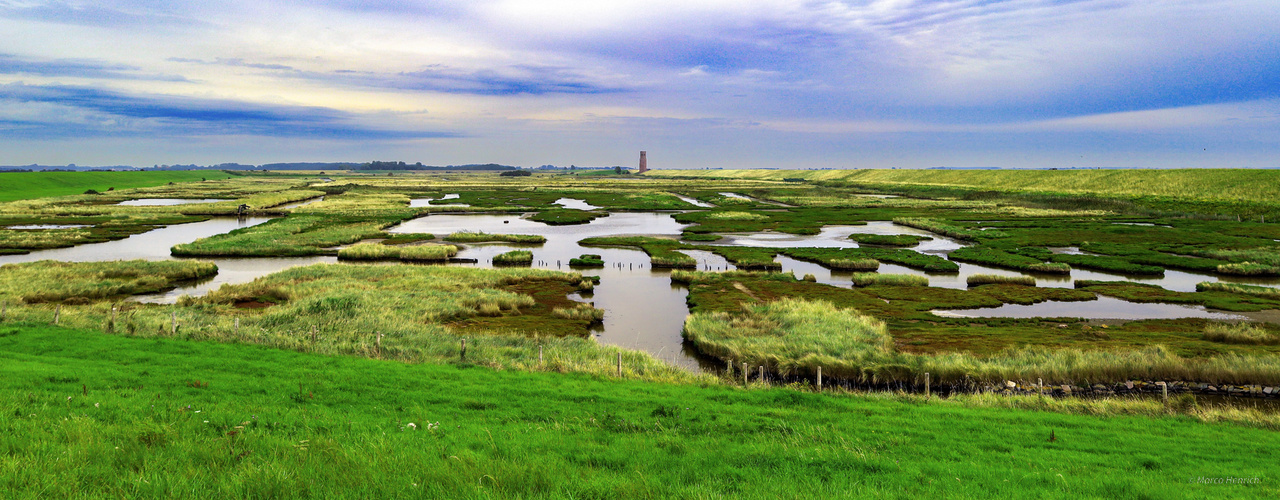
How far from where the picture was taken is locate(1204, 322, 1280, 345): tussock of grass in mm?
26128

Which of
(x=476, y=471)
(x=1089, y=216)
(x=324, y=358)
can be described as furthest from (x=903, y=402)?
(x=1089, y=216)

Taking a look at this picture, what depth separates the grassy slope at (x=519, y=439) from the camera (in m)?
8.00

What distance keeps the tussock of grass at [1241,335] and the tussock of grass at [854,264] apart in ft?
77.9

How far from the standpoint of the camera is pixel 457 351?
902 inches

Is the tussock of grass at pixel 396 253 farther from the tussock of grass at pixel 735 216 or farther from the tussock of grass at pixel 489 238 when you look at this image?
the tussock of grass at pixel 735 216

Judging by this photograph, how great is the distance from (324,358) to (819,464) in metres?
15.2

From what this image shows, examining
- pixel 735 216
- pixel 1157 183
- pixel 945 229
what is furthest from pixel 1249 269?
pixel 1157 183

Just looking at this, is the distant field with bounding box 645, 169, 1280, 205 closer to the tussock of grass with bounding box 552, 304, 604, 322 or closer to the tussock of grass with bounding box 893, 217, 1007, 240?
the tussock of grass with bounding box 893, 217, 1007, 240

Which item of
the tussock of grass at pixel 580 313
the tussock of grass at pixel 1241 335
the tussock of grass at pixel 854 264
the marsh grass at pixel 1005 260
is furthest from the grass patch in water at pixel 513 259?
the tussock of grass at pixel 1241 335

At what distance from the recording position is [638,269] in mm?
50219

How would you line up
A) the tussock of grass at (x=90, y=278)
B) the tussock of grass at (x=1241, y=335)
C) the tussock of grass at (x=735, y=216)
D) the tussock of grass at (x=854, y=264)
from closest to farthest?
the tussock of grass at (x=1241, y=335) → the tussock of grass at (x=90, y=278) → the tussock of grass at (x=854, y=264) → the tussock of grass at (x=735, y=216)

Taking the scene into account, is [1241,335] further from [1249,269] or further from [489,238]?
[489,238]

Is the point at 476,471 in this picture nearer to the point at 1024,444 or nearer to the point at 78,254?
the point at 1024,444

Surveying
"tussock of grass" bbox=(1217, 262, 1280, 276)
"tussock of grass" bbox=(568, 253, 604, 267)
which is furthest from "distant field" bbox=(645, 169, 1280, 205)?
"tussock of grass" bbox=(568, 253, 604, 267)
